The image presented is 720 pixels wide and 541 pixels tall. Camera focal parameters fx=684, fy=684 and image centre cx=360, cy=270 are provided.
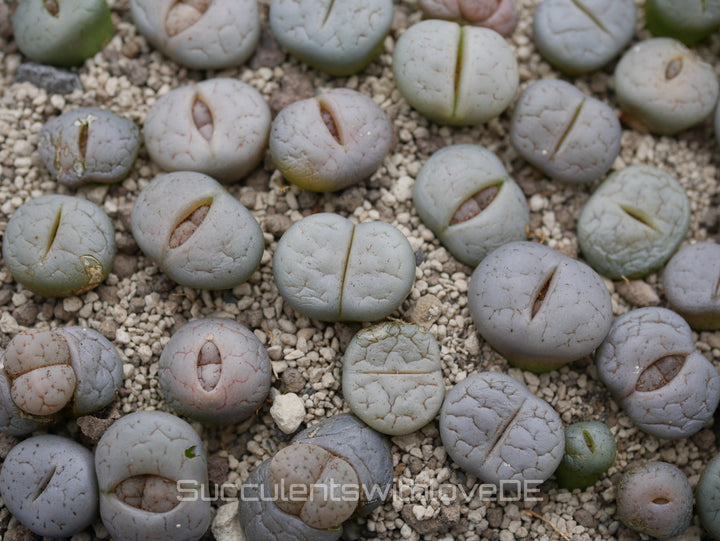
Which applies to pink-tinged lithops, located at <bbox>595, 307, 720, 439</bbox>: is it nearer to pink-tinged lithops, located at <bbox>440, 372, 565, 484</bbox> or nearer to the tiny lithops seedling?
pink-tinged lithops, located at <bbox>440, 372, 565, 484</bbox>

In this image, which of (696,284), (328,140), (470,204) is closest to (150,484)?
(328,140)

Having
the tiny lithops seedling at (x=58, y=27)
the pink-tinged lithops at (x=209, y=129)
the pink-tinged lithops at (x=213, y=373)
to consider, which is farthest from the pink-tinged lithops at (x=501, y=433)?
the tiny lithops seedling at (x=58, y=27)

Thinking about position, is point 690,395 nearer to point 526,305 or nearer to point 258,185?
point 526,305

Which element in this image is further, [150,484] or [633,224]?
[633,224]

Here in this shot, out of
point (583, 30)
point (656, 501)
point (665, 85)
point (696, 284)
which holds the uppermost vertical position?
point (583, 30)

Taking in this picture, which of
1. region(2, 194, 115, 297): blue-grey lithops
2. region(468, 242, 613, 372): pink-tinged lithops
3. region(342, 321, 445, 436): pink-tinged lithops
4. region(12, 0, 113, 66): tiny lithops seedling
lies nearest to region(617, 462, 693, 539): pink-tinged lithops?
region(468, 242, 613, 372): pink-tinged lithops

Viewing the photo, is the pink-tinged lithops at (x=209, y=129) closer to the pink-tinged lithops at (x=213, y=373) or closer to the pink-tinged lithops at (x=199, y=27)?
the pink-tinged lithops at (x=199, y=27)

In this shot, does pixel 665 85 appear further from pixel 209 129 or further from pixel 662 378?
pixel 209 129
